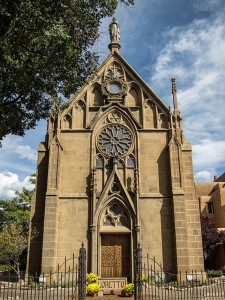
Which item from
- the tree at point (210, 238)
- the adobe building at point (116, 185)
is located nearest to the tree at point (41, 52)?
the adobe building at point (116, 185)

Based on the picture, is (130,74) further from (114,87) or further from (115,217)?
(115,217)

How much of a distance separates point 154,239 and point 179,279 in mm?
2750

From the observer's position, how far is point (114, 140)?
22828 mm

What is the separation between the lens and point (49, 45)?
11219 mm

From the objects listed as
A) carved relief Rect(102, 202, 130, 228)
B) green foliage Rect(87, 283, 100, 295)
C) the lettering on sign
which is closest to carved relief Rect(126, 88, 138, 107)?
carved relief Rect(102, 202, 130, 228)

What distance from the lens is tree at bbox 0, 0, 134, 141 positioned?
34.3ft

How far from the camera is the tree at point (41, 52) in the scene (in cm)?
1047

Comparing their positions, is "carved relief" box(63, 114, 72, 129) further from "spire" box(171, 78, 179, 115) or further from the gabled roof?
"spire" box(171, 78, 179, 115)

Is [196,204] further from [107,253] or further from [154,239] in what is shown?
[107,253]

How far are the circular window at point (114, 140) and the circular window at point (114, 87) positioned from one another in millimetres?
2763

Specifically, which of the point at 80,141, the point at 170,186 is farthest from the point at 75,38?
the point at 170,186

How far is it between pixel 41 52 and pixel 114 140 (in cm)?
1190

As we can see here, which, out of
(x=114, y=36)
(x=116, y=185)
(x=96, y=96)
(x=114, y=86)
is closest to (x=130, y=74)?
(x=114, y=86)

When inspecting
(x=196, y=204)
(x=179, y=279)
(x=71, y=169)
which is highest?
(x=71, y=169)
